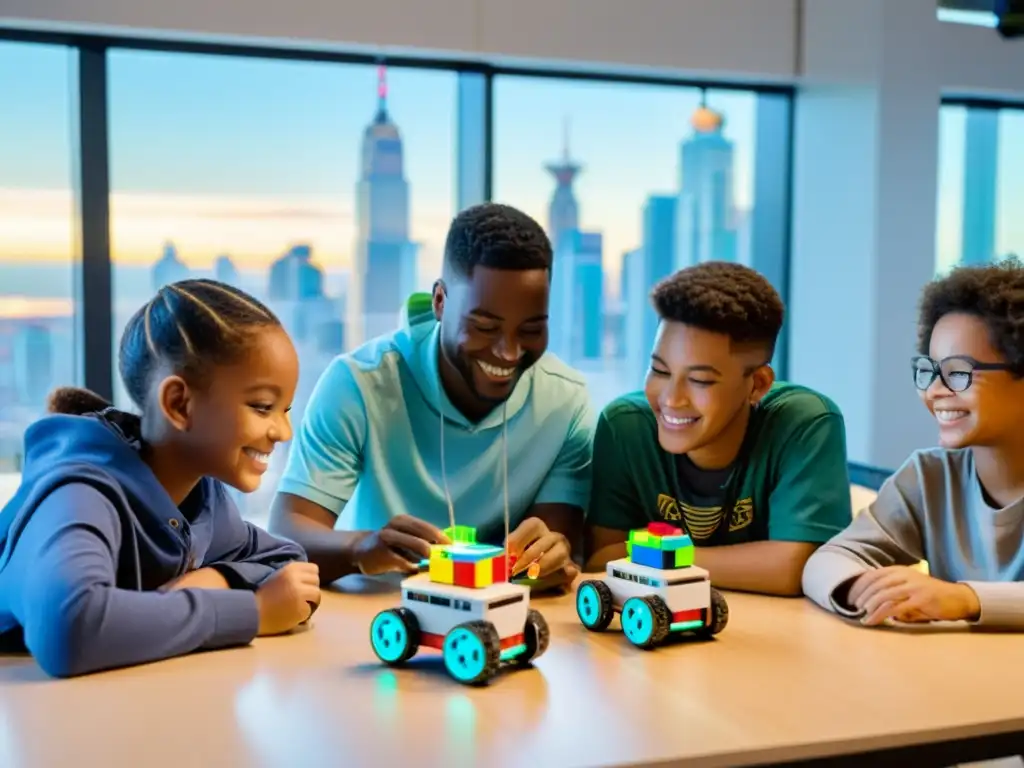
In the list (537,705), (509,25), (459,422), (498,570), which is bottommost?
(537,705)

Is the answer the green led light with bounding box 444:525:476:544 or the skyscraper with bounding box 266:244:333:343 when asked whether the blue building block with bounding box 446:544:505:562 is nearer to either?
the green led light with bounding box 444:525:476:544

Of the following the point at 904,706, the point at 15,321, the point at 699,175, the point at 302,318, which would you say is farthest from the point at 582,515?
the point at 699,175

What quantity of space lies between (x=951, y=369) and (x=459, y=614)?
0.73 meters

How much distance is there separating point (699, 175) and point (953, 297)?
2.26m

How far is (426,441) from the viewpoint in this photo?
1.77m

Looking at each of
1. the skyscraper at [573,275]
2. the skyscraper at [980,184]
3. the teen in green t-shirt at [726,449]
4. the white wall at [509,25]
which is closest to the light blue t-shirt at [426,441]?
the teen in green t-shirt at [726,449]

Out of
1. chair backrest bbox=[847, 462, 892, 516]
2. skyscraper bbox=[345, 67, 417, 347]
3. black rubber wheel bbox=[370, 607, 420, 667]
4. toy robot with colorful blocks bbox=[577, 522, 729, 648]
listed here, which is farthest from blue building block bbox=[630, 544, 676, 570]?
skyscraper bbox=[345, 67, 417, 347]

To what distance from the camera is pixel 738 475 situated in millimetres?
1600

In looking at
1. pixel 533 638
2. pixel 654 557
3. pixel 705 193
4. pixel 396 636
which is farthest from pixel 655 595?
pixel 705 193

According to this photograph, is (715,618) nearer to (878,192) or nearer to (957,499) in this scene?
(957,499)

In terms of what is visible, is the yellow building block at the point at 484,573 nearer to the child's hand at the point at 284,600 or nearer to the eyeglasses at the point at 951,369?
the child's hand at the point at 284,600

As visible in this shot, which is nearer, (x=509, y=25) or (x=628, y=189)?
(x=509, y=25)

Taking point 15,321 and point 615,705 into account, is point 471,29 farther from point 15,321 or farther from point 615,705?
point 615,705

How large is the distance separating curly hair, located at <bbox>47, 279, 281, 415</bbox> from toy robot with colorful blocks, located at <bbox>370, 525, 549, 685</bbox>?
0.33m
